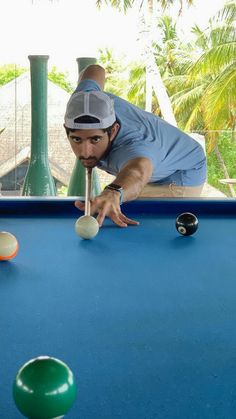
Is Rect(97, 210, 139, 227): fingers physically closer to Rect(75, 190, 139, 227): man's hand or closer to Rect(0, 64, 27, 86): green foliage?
Rect(75, 190, 139, 227): man's hand

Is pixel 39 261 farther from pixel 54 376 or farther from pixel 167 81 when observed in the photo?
pixel 167 81

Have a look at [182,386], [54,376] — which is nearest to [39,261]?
[182,386]

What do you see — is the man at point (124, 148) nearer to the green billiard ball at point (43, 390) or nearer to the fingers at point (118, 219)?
the fingers at point (118, 219)

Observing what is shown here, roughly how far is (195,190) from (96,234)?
1274mm

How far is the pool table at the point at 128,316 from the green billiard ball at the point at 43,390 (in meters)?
0.07

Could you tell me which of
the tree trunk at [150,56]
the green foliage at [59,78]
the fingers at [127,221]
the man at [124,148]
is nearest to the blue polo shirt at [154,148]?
the man at [124,148]

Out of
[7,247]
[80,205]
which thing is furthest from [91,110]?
[7,247]

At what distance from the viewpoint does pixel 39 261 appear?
164cm

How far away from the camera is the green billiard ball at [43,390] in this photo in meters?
0.69

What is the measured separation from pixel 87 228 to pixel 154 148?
2.56 feet

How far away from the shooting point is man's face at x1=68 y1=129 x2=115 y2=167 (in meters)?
2.40

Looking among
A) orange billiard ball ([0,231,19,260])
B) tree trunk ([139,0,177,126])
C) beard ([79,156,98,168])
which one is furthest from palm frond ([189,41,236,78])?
orange billiard ball ([0,231,19,260])

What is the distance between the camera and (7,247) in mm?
1599

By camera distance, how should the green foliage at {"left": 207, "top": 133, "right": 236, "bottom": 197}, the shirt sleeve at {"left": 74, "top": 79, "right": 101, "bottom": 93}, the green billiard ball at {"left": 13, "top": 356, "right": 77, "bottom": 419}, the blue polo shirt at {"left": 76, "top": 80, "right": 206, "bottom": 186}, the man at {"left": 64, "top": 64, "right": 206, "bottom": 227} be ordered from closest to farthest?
the green billiard ball at {"left": 13, "top": 356, "right": 77, "bottom": 419}, the man at {"left": 64, "top": 64, "right": 206, "bottom": 227}, the blue polo shirt at {"left": 76, "top": 80, "right": 206, "bottom": 186}, the shirt sleeve at {"left": 74, "top": 79, "right": 101, "bottom": 93}, the green foliage at {"left": 207, "top": 133, "right": 236, "bottom": 197}
